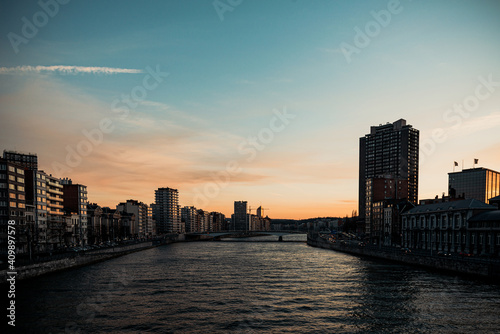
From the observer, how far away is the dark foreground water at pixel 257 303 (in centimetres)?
3806

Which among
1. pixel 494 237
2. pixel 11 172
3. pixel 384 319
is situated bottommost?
pixel 384 319

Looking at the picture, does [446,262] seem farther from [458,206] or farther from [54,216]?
[54,216]

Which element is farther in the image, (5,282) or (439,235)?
(439,235)

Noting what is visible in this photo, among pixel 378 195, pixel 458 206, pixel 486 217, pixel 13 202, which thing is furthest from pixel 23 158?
pixel 486 217

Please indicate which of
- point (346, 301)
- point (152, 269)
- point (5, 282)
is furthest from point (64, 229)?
point (346, 301)

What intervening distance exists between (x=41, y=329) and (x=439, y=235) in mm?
95766

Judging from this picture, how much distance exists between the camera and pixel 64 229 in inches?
5384

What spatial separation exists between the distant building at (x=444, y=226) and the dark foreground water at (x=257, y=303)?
74.9ft

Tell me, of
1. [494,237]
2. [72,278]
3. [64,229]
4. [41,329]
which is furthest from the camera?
[64,229]

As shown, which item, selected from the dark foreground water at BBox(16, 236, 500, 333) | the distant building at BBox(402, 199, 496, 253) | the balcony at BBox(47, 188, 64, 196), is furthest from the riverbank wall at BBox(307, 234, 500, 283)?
the balcony at BBox(47, 188, 64, 196)

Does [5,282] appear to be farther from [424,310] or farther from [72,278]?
[424,310]

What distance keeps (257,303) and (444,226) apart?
234ft

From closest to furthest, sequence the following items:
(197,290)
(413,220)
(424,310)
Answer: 1. (424,310)
2. (197,290)
3. (413,220)

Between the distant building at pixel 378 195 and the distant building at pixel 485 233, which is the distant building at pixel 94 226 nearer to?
the distant building at pixel 378 195
